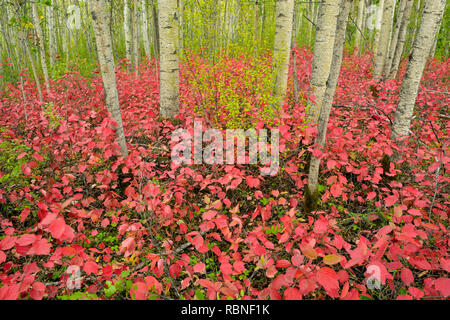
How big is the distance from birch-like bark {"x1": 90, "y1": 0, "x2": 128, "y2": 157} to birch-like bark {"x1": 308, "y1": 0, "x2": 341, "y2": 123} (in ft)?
8.57

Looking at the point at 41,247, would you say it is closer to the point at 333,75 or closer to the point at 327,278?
the point at 327,278

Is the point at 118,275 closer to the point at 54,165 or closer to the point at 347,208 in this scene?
the point at 54,165

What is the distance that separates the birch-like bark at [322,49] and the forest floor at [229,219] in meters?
0.23

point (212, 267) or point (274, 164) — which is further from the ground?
point (274, 164)

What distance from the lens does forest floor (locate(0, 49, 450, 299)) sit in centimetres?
153

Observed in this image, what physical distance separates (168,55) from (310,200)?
11.5ft

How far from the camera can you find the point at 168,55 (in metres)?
4.35

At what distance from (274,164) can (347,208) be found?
1.09m

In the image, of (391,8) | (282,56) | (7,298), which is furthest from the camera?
(391,8)

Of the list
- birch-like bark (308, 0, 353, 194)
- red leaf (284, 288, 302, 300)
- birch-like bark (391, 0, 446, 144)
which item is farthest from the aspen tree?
red leaf (284, 288, 302, 300)

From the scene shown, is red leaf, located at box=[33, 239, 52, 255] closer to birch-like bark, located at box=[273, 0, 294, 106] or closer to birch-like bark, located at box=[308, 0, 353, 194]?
birch-like bark, located at box=[308, 0, 353, 194]

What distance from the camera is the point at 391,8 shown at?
674 centimetres
